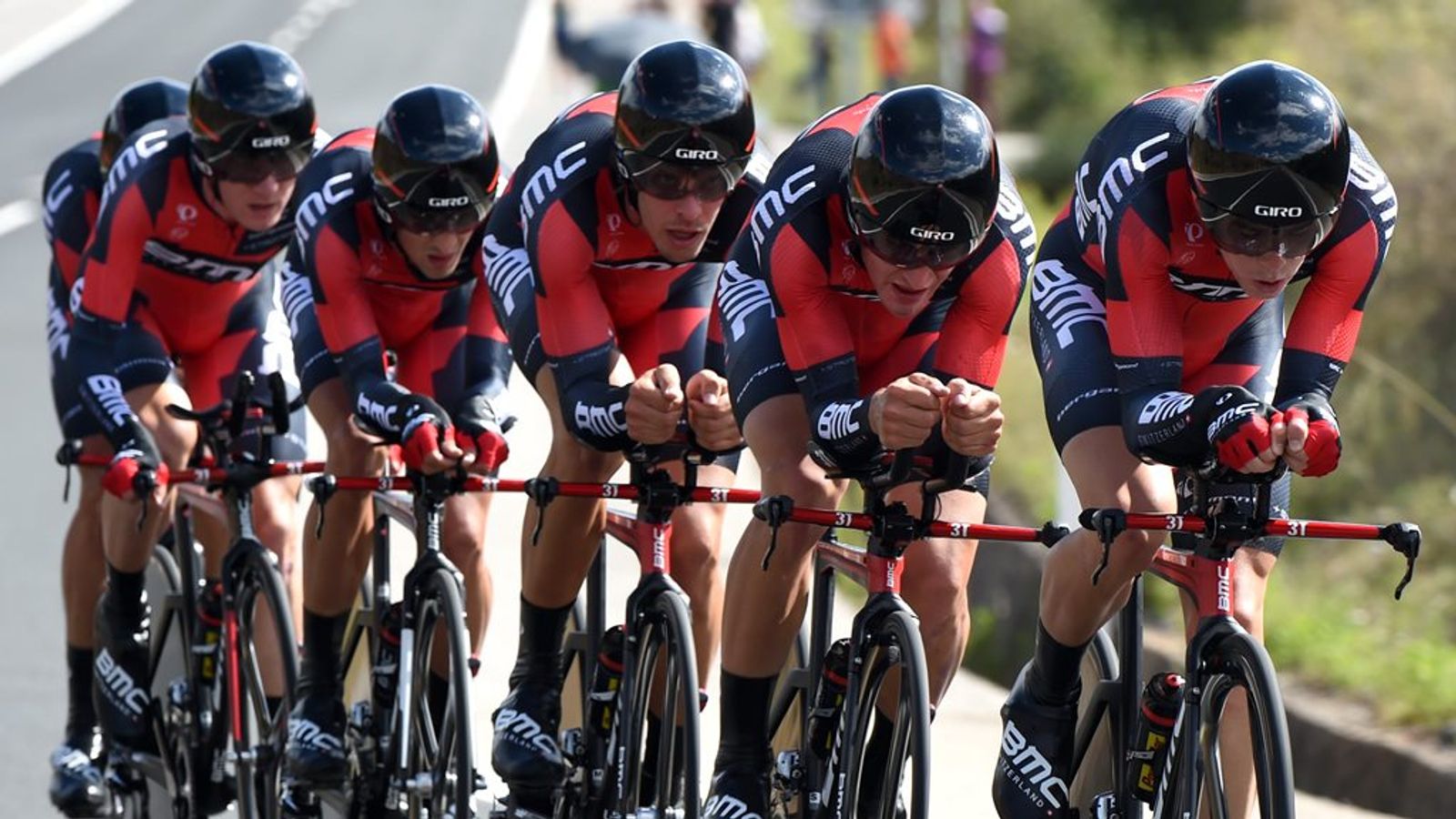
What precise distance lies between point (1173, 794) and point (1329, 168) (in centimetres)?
132

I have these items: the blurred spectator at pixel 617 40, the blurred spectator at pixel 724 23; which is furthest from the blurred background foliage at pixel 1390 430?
the blurred spectator at pixel 724 23

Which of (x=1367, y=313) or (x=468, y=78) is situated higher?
(x=468, y=78)

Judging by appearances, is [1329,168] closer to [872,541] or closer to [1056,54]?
[872,541]

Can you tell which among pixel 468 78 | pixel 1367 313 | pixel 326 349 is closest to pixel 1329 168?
pixel 326 349

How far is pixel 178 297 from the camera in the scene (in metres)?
7.86

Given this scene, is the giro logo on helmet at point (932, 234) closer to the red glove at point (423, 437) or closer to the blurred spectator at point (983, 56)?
the red glove at point (423, 437)

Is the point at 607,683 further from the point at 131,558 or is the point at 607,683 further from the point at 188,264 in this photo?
the point at 188,264

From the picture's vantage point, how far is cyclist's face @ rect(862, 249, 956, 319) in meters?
5.36

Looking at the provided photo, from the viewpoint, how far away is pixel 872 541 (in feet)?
18.0

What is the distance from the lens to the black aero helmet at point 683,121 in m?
5.93

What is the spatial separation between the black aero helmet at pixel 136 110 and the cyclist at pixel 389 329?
1.43 m

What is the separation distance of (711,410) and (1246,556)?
4.09ft

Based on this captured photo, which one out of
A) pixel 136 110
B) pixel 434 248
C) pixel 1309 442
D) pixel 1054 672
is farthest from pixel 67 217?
pixel 1309 442

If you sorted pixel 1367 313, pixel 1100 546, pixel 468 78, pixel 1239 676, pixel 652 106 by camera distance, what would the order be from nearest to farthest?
pixel 1239 676, pixel 1100 546, pixel 652 106, pixel 1367 313, pixel 468 78
